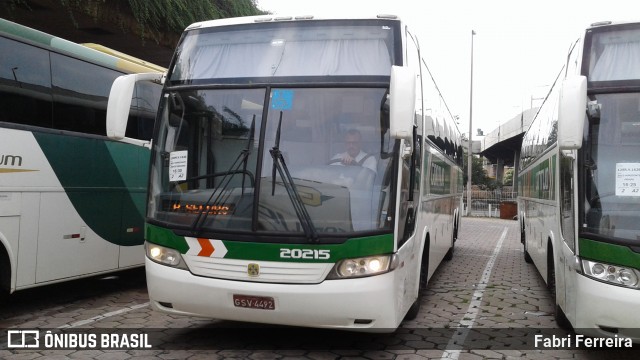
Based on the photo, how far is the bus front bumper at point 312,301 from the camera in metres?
4.68

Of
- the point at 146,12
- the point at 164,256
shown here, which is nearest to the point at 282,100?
the point at 164,256

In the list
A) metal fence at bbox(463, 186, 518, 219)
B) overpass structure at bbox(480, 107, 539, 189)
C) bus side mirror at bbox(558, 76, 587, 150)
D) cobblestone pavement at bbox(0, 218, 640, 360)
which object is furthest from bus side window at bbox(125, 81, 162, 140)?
metal fence at bbox(463, 186, 518, 219)

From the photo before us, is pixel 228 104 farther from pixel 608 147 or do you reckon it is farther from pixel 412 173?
pixel 608 147

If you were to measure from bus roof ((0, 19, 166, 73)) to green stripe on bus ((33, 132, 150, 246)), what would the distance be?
1.09 m

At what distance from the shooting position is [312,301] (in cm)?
468

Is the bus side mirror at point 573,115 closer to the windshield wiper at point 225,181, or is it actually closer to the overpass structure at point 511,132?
the windshield wiper at point 225,181

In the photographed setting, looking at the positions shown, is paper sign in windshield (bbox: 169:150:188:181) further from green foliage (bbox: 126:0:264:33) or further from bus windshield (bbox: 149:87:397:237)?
green foliage (bbox: 126:0:264:33)

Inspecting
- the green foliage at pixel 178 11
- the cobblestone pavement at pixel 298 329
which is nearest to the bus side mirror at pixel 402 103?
the cobblestone pavement at pixel 298 329

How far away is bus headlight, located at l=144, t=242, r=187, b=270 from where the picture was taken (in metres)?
5.10

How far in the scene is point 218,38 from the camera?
5.67 m

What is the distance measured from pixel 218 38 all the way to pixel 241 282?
8.20ft

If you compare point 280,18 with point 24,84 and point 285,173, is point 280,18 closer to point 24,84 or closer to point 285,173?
point 285,173

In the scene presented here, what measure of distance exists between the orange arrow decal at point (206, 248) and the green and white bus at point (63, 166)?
258cm

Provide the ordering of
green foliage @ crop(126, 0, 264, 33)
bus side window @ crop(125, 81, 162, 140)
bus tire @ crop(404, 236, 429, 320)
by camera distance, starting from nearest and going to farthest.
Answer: bus tire @ crop(404, 236, 429, 320)
bus side window @ crop(125, 81, 162, 140)
green foliage @ crop(126, 0, 264, 33)
